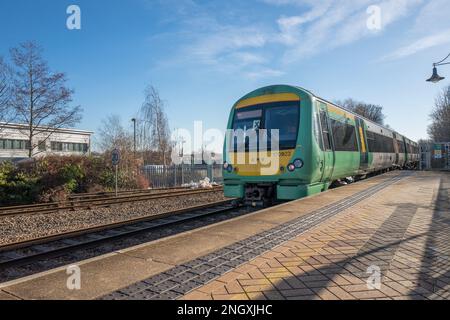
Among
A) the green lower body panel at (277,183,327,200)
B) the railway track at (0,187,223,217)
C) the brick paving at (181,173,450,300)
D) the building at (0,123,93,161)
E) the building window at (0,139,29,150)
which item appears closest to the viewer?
the brick paving at (181,173,450,300)

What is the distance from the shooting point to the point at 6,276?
4.72 m

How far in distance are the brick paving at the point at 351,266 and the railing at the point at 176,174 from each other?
55.9 feet

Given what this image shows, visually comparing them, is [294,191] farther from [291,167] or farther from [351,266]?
[351,266]

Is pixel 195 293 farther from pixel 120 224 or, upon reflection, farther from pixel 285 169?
pixel 120 224

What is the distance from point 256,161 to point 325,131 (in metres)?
2.28

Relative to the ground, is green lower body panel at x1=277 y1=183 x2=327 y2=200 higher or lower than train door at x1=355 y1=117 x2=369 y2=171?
lower

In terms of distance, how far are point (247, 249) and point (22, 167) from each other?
13.8 metres

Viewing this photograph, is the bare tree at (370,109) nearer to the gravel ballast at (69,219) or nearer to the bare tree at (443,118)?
the bare tree at (443,118)

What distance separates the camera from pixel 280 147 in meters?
7.81

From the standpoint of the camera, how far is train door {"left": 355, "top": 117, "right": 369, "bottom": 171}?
12539 mm

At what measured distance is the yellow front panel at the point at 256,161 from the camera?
7.69 metres

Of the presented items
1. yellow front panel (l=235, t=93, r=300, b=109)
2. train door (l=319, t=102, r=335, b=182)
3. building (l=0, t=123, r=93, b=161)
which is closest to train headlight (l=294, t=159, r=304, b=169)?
train door (l=319, t=102, r=335, b=182)

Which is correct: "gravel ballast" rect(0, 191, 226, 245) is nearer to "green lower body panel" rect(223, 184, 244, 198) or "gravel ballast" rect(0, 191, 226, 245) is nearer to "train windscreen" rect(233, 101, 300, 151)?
"green lower body panel" rect(223, 184, 244, 198)

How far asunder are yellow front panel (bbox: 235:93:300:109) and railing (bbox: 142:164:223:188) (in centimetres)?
1354
